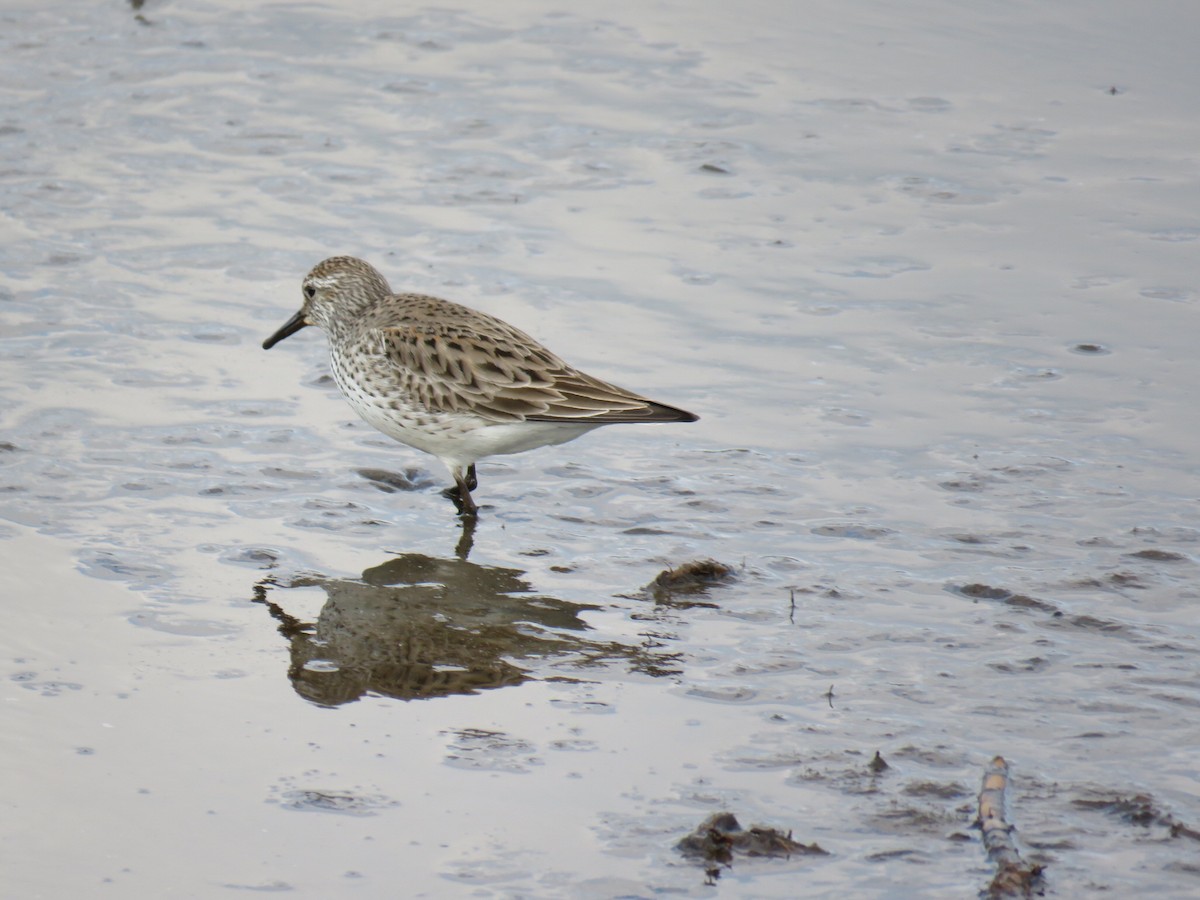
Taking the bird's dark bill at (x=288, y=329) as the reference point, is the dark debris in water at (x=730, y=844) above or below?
below

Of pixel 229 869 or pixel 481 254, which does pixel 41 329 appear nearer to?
pixel 481 254

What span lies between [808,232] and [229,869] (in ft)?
23.6

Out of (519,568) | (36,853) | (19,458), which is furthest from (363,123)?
(36,853)

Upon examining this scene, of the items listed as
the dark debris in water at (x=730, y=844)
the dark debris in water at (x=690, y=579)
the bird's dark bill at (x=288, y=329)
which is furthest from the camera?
the bird's dark bill at (x=288, y=329)

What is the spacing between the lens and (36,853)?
533 centimetres

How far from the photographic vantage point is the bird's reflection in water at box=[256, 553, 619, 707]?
6.59 meters

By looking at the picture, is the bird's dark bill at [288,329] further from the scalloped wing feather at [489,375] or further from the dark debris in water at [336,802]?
the dark debris in water at [336,802]

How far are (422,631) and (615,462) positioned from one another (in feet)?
7.00

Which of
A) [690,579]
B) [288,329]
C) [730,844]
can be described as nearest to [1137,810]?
[730,844]

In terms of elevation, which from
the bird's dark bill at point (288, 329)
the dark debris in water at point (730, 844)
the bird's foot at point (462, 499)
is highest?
the bird's dark bill at point (288, 329)

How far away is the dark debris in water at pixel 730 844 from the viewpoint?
5.33 meters

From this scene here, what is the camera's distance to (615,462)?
8.91m

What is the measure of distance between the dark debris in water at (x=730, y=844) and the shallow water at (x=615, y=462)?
7 cm

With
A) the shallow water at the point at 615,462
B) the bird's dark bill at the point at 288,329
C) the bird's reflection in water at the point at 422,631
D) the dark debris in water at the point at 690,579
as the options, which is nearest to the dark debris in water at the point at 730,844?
the shallow water at the point at 615,462
